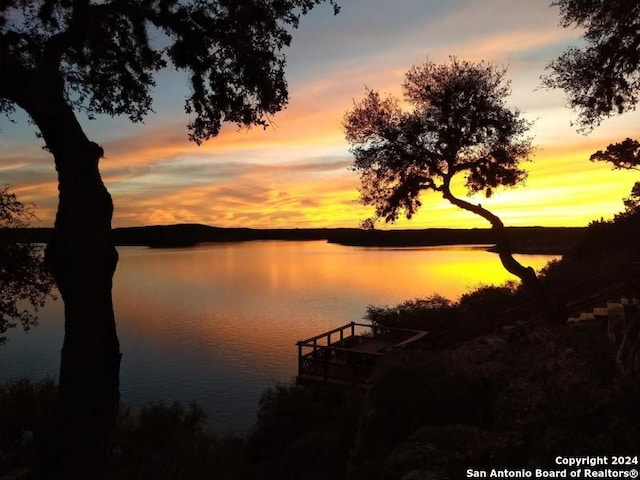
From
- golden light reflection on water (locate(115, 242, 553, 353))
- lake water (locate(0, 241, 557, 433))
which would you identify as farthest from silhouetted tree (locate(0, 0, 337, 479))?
golden light reflection on water (locate(115, 242, 553, 353))

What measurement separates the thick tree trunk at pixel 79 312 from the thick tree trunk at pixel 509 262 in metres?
16.5

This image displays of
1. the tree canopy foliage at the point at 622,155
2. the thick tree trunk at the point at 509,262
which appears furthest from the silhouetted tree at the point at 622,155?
the thick tree trunk at the point at 509,262

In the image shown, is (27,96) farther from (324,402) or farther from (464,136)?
(464,136)

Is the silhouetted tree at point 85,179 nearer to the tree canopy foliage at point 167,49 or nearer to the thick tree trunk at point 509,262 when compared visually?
the tree canopy foliage at point 167,49

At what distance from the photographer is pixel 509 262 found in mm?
20625

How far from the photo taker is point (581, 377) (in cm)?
1084

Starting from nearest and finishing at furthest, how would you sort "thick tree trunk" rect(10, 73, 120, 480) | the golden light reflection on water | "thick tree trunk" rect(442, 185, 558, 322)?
"thick tree trunk" rect(10, 73, 120, 480) → "thick tree trunk" rect(442, 185, 558, 322) → the golden light reflection on water

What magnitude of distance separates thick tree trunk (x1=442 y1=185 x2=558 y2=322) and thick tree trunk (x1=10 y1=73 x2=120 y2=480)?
649 inches

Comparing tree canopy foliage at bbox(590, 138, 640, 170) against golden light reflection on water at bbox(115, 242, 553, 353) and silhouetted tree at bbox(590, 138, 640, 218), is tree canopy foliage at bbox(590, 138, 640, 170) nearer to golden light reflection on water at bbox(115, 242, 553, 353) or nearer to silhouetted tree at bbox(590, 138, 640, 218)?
silhouetted tree at bbox(590, 138, 640, 218)

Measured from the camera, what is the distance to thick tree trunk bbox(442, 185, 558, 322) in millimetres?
18609

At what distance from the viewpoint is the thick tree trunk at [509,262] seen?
18.6 meters

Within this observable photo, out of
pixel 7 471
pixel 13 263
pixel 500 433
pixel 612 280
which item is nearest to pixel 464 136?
pixel 612 280

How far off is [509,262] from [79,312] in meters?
18.0

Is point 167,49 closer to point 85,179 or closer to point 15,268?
point 85,179
